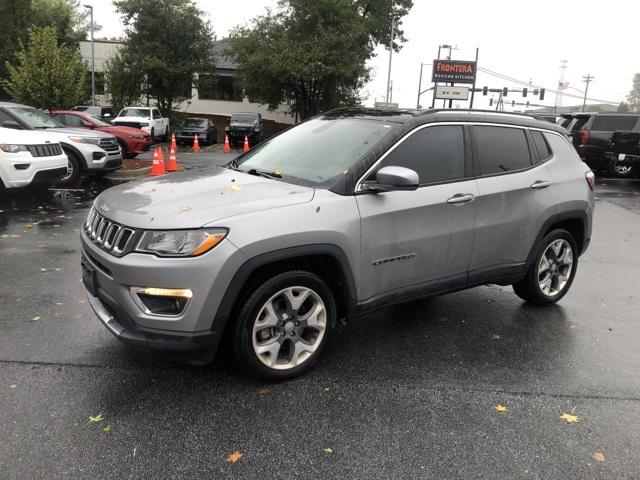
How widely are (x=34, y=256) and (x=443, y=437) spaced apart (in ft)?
16.8

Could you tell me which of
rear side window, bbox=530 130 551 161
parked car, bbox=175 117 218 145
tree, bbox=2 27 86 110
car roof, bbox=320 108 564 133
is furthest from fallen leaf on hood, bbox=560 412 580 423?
parked car, bbox=175 117 218 145

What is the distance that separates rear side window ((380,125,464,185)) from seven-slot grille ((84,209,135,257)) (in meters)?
1.74

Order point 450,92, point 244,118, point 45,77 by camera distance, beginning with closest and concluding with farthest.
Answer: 1. point 45,77
2. point 244,118
3. point 450,92

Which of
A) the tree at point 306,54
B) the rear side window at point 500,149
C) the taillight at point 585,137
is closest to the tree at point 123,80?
the tree at point 306,54

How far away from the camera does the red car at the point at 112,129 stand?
47.9ft

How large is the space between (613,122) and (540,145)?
1422cm

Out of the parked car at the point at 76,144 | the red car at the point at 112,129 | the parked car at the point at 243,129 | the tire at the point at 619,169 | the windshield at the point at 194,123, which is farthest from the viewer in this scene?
the parked car at the point at 243,129

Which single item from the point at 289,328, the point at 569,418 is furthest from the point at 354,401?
the point at 569,418

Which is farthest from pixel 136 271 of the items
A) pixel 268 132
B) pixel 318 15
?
pixel 268 132

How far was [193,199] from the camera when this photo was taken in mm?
3332

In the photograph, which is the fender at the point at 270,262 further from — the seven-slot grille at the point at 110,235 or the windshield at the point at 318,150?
the seven-slot grille at the point at 110,235

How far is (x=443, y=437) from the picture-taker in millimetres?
2949

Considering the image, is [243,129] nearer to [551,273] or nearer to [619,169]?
[619,169]

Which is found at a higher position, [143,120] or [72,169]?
[143,120]
